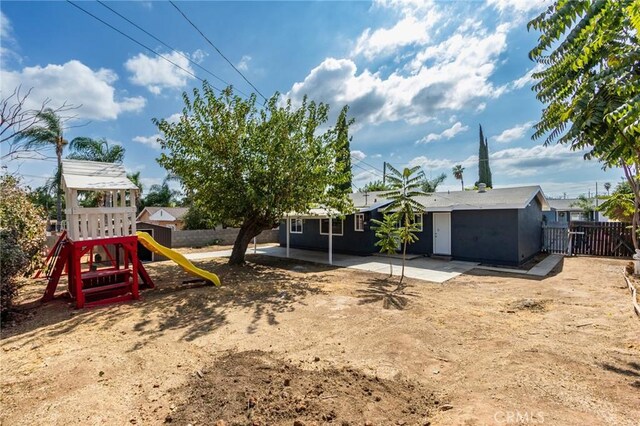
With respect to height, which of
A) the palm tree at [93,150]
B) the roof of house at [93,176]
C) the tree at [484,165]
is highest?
the tree at [484,165]

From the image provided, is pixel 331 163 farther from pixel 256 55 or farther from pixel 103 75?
pixel 103 75

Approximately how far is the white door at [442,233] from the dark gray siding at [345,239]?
264cm

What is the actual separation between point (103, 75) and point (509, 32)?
11.7 meters

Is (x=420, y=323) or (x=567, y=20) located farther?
(x=420, y=323)

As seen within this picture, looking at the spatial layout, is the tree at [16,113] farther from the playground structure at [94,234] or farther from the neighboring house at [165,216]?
the neighboring house at [165,216]

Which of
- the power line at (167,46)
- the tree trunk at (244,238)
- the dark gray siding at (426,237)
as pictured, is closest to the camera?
the power line at (167,46)

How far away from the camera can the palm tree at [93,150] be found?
1955 cm

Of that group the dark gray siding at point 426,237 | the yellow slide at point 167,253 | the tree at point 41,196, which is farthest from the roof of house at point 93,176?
the dark gray siding at point 426,237

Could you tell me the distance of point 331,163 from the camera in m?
11.2

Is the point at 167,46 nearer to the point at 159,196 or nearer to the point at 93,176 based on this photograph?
the point at 93,176

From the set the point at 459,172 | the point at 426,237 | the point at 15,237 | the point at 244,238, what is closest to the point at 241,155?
the point at 244,238

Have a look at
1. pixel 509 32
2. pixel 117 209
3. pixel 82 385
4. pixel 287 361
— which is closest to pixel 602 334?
pixel 287 361

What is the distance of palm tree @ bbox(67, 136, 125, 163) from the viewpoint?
1955 centimetres

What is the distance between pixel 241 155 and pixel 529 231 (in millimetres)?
12434
